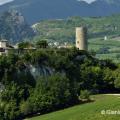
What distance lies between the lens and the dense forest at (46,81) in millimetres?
90562

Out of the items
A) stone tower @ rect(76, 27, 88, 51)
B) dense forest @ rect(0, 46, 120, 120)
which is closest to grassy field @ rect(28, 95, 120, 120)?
dense forest @ rect(0, 46, 120, 120)

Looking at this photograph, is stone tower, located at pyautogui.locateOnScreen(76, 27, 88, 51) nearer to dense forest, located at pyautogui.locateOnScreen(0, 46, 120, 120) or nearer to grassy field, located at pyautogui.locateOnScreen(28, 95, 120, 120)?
dense forest, located at pyautogui.locateOnScreen(0, 46, 120, 120)

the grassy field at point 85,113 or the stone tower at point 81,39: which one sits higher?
the stone tower at point 81,39

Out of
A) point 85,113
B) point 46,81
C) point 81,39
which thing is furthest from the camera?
point 81,39

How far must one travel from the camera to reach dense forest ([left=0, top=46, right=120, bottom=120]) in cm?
9056

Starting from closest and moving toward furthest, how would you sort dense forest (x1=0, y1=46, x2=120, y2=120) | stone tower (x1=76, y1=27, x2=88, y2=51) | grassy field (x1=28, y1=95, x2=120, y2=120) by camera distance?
1. grassy field (x1=28, y1=95, x2=120, y2=120)
2. dense forest (x1=0, y1=46, x2=120, y2=120)
3. stone tower (x1=76, y1=27, x2=88, y2=51)

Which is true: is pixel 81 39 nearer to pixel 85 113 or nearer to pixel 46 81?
pixel 46 81

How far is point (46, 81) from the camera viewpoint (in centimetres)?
9712

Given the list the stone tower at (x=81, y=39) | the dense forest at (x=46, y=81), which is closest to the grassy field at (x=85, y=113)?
the dense forest at (x=46, y=81)

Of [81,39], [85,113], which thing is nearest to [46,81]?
[85,113]

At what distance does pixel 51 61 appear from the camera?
338ft

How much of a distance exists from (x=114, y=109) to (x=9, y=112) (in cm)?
2000

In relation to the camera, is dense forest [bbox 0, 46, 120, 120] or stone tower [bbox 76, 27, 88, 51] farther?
stone tower [bbox 76, 27, 88, 51]

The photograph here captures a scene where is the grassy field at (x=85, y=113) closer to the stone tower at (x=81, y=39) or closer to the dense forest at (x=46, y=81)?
the dense forest at (x=46, y=81)
